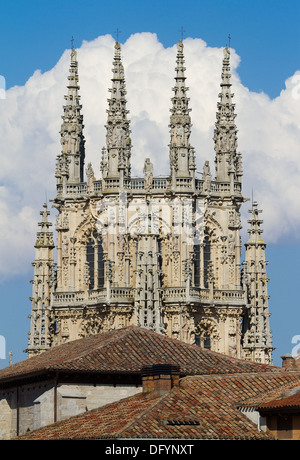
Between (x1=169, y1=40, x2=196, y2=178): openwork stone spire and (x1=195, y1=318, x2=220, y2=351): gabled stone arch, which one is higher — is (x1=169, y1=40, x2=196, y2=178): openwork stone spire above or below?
above

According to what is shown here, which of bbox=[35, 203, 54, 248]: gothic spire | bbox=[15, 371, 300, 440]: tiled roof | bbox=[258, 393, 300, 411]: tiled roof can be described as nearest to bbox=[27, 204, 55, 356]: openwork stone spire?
bbox=[35, 203, 54, 248]: gothic spire

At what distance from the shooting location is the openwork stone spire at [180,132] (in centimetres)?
13488

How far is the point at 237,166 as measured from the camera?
13825cm

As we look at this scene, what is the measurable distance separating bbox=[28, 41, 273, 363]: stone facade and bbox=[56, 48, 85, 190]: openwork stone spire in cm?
7

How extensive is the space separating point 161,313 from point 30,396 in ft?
135

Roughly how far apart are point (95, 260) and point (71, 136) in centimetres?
872

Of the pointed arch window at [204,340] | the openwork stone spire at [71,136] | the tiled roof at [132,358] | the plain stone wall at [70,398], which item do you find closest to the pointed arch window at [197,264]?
the pointed arch window at [204,340]

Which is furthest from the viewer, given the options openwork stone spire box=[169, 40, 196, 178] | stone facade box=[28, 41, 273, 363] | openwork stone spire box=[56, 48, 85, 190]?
openwork stone spire box=[56, 48, 85, 190]

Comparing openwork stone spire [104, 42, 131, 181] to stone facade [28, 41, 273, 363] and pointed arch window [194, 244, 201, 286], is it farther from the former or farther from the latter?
pointed arch window [194, 244, 201, 286]

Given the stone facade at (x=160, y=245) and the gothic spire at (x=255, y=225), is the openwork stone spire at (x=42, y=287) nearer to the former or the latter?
the stone facade at (x=160, y=245)

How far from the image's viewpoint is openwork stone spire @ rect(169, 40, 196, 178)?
135m

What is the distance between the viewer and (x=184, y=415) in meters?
75.4
